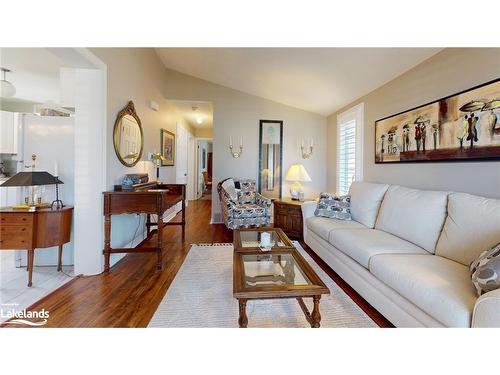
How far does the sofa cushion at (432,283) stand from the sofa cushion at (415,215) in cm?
25

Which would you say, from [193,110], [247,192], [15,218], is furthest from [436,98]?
[193,110]

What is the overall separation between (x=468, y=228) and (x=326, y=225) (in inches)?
49.6

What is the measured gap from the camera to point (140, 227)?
356cm

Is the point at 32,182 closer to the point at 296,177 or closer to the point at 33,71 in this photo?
the point at 33,71

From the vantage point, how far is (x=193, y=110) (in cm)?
558

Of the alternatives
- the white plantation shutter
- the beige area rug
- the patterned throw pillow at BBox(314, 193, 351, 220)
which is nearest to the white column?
the beige area rug

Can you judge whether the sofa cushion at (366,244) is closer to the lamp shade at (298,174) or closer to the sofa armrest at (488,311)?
the sofa armrest at (488,311)

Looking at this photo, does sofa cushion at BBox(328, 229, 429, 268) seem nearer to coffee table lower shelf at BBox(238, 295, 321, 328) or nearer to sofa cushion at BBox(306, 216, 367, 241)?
sofa cushion at BBox(306, 216, 367, 241)

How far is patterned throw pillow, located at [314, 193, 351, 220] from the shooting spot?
297 centimetres

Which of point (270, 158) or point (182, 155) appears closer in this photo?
point (270, 158)

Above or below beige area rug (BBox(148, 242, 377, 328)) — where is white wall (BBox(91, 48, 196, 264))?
above

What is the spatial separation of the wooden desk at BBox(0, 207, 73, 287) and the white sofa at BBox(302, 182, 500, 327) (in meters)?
2.85

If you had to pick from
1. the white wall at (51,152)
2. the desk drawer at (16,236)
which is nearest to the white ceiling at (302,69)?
the white wall at (51,152)
